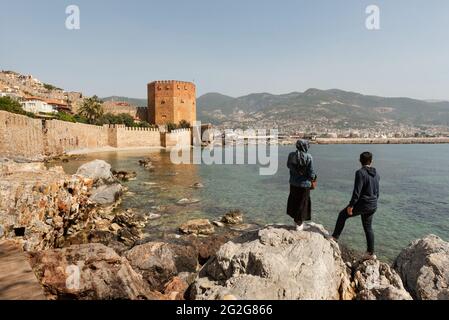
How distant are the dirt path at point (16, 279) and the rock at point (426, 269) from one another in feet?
16.4

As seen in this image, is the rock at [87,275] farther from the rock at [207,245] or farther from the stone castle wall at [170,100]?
the stone castle wall at [170,100]

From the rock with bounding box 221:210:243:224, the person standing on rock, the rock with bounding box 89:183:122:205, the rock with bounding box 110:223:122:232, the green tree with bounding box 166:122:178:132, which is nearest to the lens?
the person standing on rock

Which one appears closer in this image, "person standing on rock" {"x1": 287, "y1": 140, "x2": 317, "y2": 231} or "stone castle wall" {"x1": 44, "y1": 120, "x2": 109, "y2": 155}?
"person standing on rock" {"x1": 287, "y1": 140, "x2": 317, "y2": 231}

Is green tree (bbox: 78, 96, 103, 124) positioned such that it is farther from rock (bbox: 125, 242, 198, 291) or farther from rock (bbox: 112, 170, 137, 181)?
rock (bbox: 125, 242, 198, 291)

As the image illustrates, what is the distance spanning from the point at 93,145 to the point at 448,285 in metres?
45.1

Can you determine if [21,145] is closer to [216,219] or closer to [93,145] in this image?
[93,145]

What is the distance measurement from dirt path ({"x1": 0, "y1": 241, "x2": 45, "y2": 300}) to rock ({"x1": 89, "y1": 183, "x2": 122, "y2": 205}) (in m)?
9.99

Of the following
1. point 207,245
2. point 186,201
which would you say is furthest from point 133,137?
point 207,245

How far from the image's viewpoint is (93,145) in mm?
43156

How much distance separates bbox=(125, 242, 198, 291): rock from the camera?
18.4 ft

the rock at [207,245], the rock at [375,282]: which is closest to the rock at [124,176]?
the rock at [207,245]

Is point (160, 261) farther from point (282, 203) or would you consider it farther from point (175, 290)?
point (282, 203)

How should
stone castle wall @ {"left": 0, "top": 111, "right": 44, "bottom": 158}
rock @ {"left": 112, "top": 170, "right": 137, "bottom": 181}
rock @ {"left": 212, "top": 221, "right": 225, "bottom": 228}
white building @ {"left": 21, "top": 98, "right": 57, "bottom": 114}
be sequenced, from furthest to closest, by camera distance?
white building @ {"left": 21, "top": 98, "right": 57, "bottom": 114}, stone castle wall @ {"left": 0, "top": 111, "right": 44, "bottom": 158}, rock @ {"left": 112, "top": 170, "right": 137, "bottom": 181}, rock @ {"left": 212, "top": 221, "right": 225, "bottom": 228}

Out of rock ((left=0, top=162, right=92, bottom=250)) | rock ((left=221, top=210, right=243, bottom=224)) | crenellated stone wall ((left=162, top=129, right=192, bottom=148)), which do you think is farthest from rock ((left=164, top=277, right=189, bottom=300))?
crenellated stone wall ((left=162, top=129, right=192, bottom=148))
